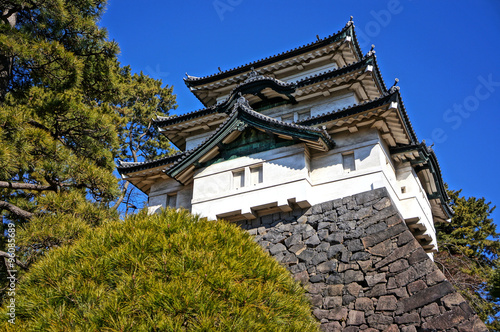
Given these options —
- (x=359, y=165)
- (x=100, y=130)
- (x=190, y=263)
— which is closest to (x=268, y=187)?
(x=359, y=165)

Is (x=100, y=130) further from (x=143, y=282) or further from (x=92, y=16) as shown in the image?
(x=143, y=282)

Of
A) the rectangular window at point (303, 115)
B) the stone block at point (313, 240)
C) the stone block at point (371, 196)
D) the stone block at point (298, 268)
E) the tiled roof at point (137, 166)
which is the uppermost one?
the rectangular window at point (303, 115)

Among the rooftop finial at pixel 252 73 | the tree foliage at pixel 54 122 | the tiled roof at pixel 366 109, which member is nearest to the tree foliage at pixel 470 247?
the tiled roof at pixel 366 109

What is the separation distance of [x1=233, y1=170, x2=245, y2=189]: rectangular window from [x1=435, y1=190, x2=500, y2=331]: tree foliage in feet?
28.9

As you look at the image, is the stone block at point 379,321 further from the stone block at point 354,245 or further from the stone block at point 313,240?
the stone block at point 313,240

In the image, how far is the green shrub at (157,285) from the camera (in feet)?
17.6

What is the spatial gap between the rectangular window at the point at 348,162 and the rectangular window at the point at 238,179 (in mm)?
2601

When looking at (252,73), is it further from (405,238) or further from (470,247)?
(470,247)

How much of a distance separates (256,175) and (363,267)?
3.69 meters

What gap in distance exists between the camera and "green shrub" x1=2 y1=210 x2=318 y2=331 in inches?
211

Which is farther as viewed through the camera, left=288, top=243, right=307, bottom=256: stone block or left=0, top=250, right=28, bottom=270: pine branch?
left=288, top=243, right=307, bottom=256: stone block

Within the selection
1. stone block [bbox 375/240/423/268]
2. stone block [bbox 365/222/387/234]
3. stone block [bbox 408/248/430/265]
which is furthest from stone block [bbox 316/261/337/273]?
stone block [bbox 408/248/430/265]

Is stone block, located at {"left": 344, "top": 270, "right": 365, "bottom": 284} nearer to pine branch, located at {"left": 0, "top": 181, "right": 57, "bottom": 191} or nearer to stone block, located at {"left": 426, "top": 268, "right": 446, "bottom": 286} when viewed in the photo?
stone block, located at {"left": 426, "top": 268, "right": 446, "bottom": 286}

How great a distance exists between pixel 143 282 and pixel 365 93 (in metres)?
10.3
